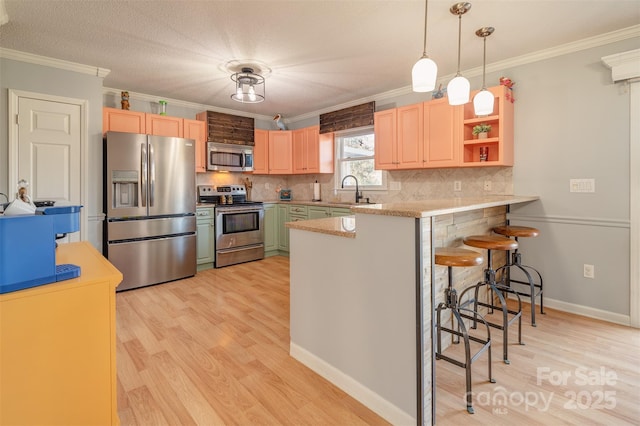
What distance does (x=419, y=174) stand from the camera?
4070mm

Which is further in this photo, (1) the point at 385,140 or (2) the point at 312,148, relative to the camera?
(2) the point at 312,148

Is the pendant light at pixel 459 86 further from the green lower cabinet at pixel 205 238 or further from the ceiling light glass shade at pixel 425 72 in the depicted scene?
the green lower cabinet at pixel 205 238

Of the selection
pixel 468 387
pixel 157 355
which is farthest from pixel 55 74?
pixel 468 387

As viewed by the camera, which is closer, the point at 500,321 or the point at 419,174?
the point at 500,321

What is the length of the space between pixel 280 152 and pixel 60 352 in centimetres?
464

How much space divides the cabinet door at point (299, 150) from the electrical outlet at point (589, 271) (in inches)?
151

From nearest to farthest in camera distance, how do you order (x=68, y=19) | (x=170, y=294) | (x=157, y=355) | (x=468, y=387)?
(x=468, y=387) < (x=157, y=355) < (x=68, y=19) < (x=170, y=294)

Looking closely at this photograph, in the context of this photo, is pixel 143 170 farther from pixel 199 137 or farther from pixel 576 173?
pixel 576 173

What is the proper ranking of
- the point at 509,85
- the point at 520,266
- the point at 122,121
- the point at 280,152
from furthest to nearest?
1. the point at 280,152
2. the point at 122,121
3. the point at 509,85
4. the point at 520,266

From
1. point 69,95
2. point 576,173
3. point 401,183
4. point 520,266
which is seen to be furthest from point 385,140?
point 69,95

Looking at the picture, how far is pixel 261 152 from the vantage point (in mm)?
5453

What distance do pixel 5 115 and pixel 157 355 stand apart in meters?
2.79

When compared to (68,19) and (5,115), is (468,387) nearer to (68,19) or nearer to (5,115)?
(68,19)

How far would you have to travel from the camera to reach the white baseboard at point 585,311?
8.83 ft
